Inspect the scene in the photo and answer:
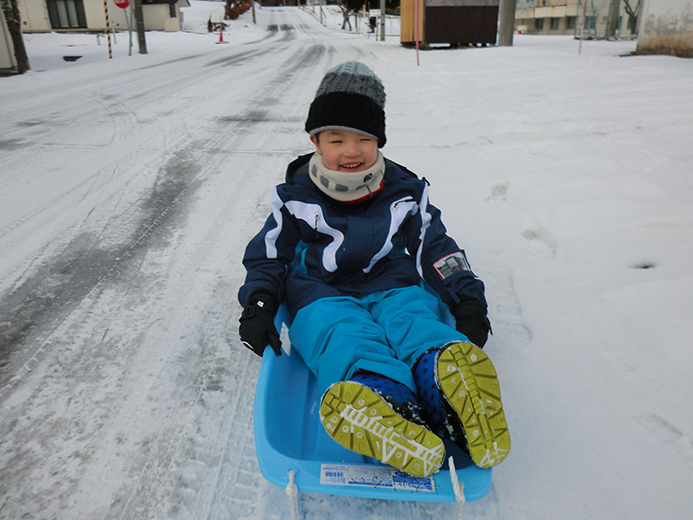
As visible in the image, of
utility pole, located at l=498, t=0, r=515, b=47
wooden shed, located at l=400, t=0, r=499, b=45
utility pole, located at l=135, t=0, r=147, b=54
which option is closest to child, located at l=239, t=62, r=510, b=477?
utility pole, located at l=498, t=0, r=515, b=47

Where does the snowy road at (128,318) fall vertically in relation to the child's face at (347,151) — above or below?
below

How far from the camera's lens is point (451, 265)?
1593 millimetres

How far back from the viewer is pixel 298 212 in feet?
5.41

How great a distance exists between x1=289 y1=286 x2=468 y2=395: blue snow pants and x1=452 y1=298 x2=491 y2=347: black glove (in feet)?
0.27

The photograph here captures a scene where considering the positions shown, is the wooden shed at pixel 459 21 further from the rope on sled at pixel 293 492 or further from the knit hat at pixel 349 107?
the rope on sled at pixel 293 492

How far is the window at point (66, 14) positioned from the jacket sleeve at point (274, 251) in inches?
1031

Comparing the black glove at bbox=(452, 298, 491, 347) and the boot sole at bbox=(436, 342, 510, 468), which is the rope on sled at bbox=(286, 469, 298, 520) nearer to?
the boot sole at bbox=(436, 342, 510, 468)

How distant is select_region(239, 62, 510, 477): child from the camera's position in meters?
1.13

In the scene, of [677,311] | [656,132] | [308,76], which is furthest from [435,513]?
[308,76]

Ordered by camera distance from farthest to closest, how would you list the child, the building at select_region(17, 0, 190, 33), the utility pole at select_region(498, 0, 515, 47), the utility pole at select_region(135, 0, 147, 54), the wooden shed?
the building at select_region(17, 0, 190, 33), the utility pole at select_region(135, 0, 147, 54), the wooden shed, the utility pole at select_region(498, 0, 515, 47), the child

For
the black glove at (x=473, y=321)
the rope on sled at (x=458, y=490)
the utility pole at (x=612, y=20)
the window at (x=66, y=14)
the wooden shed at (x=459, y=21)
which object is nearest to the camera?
the rope on sled at (x=458, y=490)

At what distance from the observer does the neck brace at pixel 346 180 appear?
1557mm

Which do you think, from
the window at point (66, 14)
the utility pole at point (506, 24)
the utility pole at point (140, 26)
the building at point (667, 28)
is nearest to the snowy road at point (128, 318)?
the building at point (667, 28)

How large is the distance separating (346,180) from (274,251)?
358 mm
